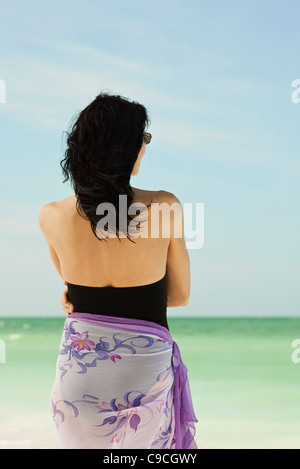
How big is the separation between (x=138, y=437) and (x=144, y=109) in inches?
39.5

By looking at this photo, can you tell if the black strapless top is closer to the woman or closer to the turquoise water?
the woman

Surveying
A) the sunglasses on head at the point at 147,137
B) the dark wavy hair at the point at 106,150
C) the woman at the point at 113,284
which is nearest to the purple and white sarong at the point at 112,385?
the woman at the point at 113,284

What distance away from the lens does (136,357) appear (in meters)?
1.73

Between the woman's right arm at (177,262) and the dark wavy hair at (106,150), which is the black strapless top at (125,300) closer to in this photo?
the woman's right arm at (177,262)

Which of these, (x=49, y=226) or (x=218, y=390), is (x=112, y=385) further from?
(x=218, y=390)

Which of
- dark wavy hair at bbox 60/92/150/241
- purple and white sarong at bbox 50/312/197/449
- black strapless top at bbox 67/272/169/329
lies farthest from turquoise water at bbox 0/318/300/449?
dark wavy hair at bbox 60/92/150/241

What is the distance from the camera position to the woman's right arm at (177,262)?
1.74 m

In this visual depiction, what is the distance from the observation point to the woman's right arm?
174 cm

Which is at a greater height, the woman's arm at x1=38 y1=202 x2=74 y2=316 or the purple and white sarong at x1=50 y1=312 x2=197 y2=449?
the woman's arm at x1=38 y1=202 x2=74 y2=316

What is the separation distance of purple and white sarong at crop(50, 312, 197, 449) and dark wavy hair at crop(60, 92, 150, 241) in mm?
315

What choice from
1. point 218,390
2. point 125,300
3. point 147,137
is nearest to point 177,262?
point 125,300

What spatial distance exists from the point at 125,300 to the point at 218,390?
564 cm

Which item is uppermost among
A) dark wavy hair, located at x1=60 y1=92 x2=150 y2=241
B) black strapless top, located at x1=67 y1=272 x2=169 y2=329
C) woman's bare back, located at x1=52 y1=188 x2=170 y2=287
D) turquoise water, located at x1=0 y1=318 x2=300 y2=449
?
dark wavy hair, located at x1=60 y1=92 x2=150 y2=241
